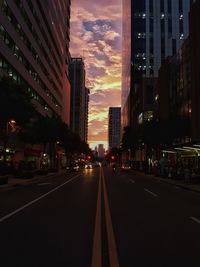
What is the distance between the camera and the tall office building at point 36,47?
5288cm

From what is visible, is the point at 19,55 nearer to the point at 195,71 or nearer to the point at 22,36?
the point at 22,36

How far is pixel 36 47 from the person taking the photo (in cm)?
7288

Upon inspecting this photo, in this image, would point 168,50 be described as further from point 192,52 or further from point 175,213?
point 175,213

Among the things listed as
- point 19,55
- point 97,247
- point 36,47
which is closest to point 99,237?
point 97,247

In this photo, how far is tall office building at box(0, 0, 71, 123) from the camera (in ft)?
173

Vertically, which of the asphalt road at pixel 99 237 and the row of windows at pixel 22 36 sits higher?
the row of windows at pixel 22 36

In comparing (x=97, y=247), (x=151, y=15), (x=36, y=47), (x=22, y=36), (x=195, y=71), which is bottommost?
→ (x=97, y=247)

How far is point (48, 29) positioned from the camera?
290ft

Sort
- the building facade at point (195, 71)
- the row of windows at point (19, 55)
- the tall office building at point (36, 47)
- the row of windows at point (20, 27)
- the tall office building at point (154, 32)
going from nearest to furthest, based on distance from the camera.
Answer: the row of windows at point (19, 55), the row of windows at point (20, 27), the tall office building at point (36, 47), the building facade at point (195, 71), the tall office building at point (154, 32)

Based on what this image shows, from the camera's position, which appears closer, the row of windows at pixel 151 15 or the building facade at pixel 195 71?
the building facade at pixel 195 71

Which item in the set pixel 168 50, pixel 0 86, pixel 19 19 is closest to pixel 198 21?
pixel 19 19

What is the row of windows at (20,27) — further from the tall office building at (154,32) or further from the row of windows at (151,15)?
the row of windows at (151,15)

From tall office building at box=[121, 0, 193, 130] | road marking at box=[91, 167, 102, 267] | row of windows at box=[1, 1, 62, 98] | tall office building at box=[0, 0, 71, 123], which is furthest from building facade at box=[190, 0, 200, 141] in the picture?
tall office building at box=[121, 0, 193, 130]

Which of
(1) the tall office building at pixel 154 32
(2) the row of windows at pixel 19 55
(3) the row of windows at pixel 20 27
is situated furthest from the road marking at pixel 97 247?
(1) the tall office building at pixel 154 32
